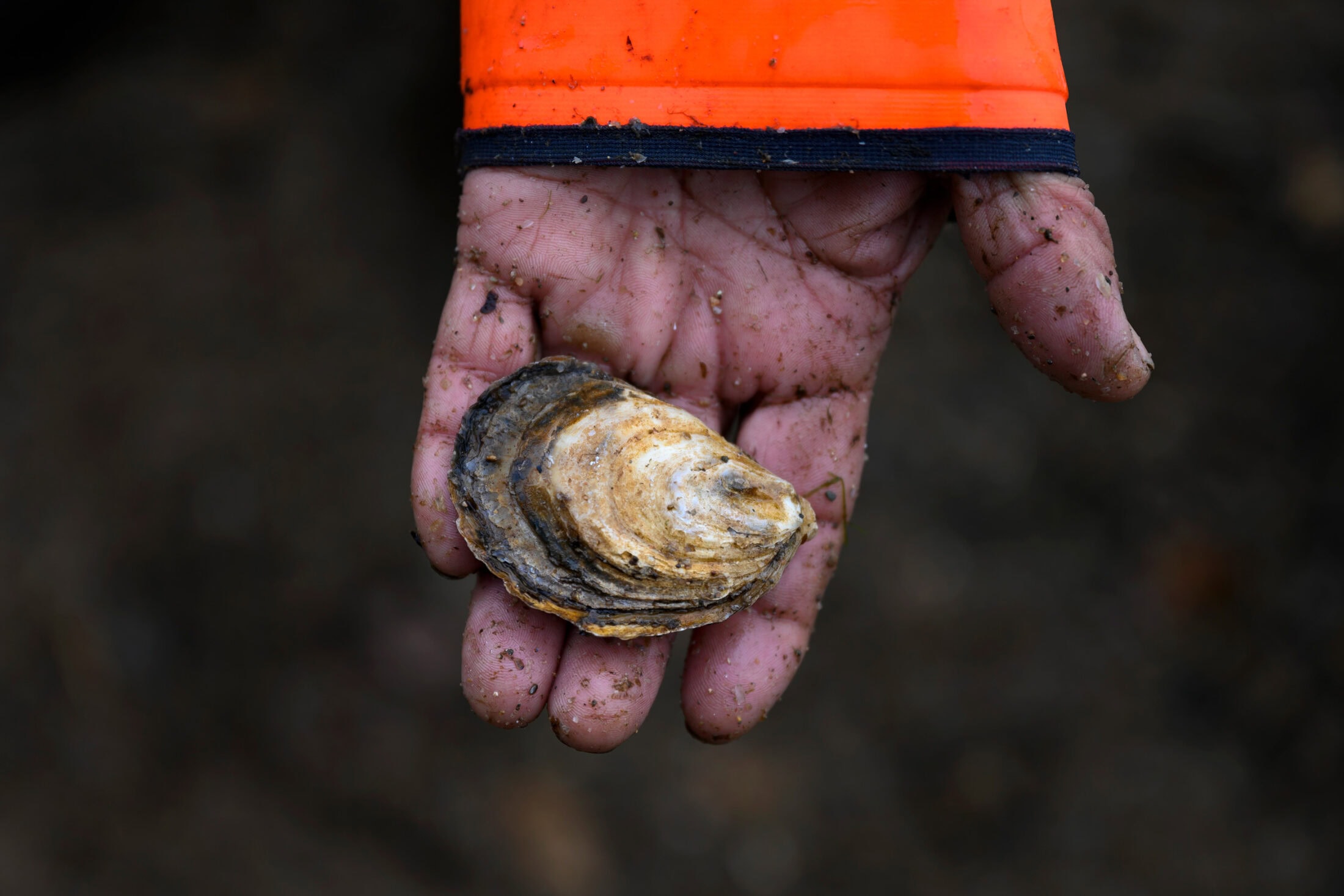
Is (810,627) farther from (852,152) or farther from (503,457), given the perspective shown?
(852,152)

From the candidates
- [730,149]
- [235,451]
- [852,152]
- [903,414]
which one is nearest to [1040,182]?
[852,152]

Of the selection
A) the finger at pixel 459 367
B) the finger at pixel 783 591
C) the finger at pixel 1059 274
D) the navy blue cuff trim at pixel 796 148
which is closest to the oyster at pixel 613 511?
the finger at pixel 459 367

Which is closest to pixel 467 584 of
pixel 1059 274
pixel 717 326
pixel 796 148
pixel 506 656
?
pixel 506 656

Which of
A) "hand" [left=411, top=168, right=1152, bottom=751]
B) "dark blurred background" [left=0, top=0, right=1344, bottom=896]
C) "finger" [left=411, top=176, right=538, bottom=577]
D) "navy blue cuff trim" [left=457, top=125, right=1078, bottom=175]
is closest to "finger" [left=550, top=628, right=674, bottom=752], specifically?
"hand" [left=411, top=168, right=1152, bottom=751]

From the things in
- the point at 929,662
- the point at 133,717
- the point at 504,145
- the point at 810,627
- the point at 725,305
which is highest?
the point at 504,145

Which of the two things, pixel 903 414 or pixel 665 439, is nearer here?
pixel 665 439

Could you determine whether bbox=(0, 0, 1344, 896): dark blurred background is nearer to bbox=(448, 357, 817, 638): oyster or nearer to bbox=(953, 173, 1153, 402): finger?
bbox=(448, 357, 817, 638): oyster

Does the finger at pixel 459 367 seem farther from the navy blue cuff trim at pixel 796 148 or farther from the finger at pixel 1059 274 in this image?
the finger at pixel 1059 274
